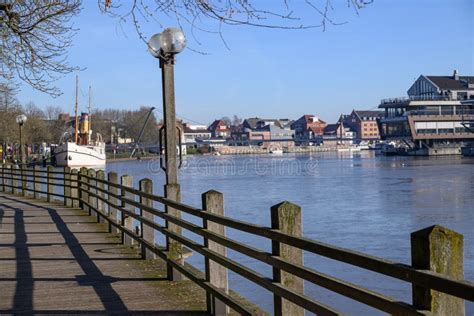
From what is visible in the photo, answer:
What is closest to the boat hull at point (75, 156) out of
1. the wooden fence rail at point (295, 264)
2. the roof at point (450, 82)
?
the roof at point (450, 82)

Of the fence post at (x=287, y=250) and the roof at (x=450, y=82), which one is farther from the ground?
the roof at (x=450, y=82)

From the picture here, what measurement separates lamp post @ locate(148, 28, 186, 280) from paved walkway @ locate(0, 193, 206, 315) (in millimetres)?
640

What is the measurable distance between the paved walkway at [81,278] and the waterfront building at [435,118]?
Answer: 111m

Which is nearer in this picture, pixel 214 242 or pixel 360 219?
pixel 214 242

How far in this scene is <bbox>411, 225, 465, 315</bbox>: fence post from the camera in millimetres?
3514

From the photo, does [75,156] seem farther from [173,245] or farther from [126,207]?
[173,245]

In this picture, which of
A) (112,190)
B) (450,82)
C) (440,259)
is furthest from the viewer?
(450,82)

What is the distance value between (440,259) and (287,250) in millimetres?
2070

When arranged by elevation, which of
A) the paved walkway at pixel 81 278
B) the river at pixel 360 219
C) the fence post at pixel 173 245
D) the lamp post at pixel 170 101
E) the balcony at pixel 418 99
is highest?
the balcony at pixel 418 99

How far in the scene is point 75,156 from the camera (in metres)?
90.5

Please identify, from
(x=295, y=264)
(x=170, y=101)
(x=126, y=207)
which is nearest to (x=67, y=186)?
(x=126, y=207)

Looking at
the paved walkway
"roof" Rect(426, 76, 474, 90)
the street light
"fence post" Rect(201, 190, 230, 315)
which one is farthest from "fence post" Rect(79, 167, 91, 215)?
"roof" Rect(426, 76, 474, 90)

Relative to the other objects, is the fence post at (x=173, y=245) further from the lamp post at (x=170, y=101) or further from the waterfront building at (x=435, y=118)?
the waterfront building at (x=435, y=118)

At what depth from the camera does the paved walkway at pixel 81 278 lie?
7355 millimetres
